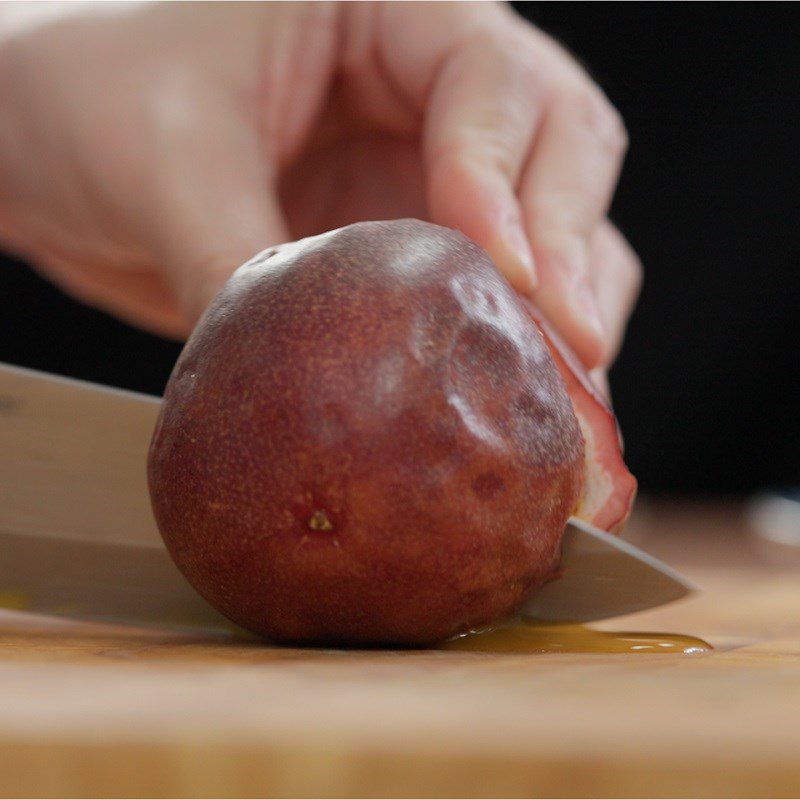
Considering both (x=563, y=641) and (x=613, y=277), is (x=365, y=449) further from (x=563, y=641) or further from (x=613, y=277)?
(x=613, y=277)

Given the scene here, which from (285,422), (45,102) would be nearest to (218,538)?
(285,422)

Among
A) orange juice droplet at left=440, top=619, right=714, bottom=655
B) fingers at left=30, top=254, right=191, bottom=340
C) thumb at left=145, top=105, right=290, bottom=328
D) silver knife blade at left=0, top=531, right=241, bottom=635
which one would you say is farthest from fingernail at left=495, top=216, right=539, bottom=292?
fingers at left=30, top=254, right=191, bottom=340

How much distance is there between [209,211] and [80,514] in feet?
2.12

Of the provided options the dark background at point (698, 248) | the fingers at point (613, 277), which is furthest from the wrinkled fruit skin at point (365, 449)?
the dark background at point (698, 248)

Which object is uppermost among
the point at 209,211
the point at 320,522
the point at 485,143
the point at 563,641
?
the point at 485,143

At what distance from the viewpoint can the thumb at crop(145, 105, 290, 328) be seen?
2.04 meters

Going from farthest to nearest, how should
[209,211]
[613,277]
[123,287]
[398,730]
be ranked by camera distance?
[123,287] → [613,277] → [209,211] → [398,730]

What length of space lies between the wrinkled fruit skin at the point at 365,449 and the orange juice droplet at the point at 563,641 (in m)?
0.08

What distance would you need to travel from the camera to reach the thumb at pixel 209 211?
204 cm

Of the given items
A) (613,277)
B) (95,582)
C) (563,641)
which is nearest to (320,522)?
(563,641)

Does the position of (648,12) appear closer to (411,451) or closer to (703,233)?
(703,233)

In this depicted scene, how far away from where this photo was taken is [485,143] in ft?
7.32

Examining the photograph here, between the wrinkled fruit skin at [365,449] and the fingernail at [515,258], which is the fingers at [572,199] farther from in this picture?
the wrinkled fruit skin at [365,449]

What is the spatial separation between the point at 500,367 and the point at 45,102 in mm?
1627
